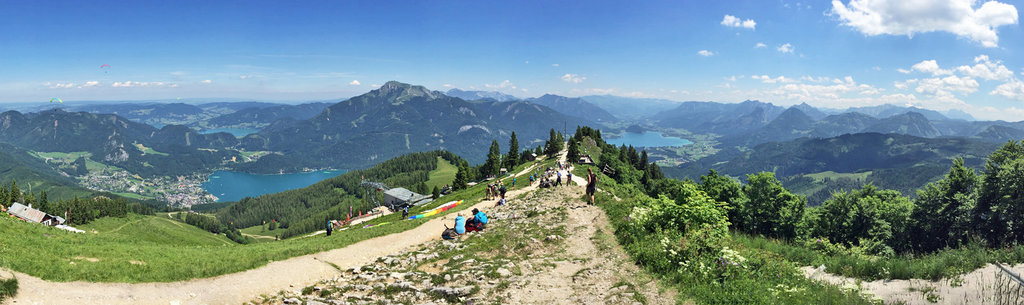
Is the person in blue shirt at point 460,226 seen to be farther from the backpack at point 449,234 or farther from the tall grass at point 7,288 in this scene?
the tall grass at point 7,288

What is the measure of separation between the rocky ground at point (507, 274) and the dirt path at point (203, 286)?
Answer: 3.07ft

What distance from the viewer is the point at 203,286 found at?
1344cm

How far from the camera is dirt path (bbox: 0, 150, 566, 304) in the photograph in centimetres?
1109

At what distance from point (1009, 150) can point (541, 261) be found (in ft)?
160

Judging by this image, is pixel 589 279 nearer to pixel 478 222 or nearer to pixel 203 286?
pixel 478 222

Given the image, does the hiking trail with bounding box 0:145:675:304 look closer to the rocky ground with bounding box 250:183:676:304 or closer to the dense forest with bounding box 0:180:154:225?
the rocky ground with bounding box 250:183:676:304

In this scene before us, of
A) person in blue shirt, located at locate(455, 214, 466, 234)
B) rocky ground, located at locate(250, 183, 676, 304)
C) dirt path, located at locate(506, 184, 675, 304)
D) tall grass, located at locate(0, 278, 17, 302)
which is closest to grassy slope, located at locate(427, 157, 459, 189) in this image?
person in blue shirt, located at locate(455, 214, 466, 234)

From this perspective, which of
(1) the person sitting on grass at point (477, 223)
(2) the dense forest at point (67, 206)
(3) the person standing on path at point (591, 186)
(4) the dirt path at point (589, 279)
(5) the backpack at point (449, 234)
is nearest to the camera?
(4) the dirt path at point (589, 279)

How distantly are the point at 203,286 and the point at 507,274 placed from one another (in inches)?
418

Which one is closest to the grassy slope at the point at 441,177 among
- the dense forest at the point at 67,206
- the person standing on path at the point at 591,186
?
the dense forest at the point at 67,206

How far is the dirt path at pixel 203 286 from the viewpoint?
11.1m

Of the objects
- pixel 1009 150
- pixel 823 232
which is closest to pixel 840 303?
pixel 823 232

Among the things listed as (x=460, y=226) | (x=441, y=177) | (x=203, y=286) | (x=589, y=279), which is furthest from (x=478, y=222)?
(x=441, y=177)

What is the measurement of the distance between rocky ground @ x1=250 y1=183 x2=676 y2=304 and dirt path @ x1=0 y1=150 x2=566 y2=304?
94 cm
